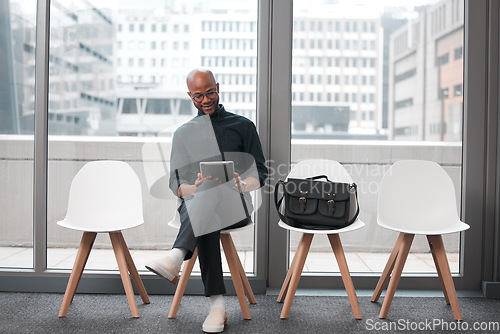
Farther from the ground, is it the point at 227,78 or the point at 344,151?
the point at 227,78

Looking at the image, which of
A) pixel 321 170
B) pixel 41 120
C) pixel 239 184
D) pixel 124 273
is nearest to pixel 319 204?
pixel 321 170

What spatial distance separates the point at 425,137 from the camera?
2697mm

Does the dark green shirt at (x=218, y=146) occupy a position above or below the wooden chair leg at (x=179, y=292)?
above

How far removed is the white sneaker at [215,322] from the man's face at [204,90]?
1.02m

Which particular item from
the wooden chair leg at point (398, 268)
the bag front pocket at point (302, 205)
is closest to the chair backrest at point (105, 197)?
the bag front pocket at point (302, 205)

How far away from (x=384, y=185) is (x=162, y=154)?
134 cm

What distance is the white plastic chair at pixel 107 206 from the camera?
226cm

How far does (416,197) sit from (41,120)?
2253 millimetres

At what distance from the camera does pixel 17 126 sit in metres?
2.69

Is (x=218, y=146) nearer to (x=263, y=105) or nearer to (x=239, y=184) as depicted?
(x=239, y=184)

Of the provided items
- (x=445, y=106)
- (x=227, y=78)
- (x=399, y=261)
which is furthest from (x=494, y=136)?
(x=227, y=78)

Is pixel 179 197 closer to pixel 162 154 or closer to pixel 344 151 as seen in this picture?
pixel 162 154

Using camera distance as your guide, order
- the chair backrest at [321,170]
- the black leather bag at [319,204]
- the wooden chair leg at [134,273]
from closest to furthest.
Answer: the black leather bag at [319,204], the wooden chair leg at [134,273], the chair backrest at [321,170]

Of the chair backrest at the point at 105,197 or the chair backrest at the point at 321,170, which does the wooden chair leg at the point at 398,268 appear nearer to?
the chair backrest at the point at 321,170
